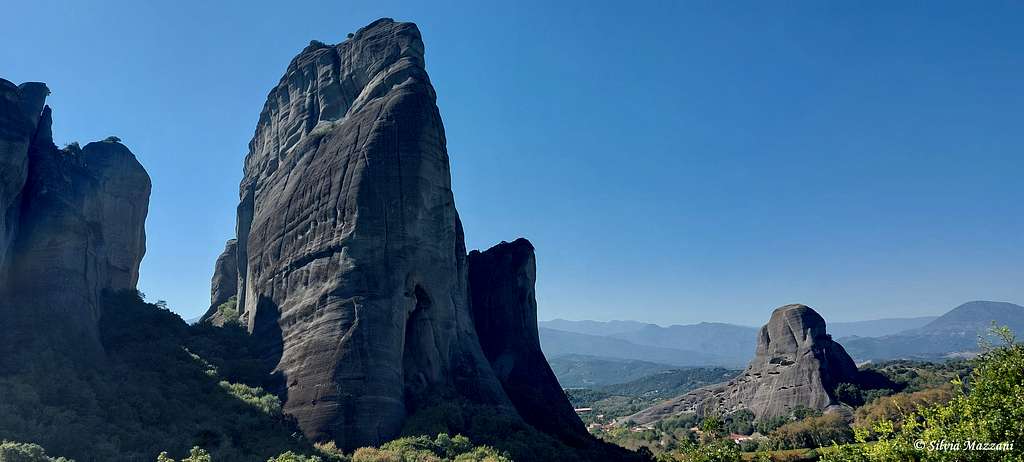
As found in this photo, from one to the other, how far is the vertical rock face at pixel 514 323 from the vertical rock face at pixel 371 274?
1027 centimetres

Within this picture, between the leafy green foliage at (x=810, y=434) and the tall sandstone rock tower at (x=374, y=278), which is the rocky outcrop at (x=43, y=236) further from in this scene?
the leafy green foliage at (x=810, y=434)

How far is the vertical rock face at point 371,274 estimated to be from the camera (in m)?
45.1

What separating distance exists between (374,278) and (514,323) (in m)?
25.1

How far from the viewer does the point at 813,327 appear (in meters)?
102

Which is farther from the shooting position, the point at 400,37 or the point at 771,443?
the point at 771,443

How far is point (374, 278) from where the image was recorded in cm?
4850

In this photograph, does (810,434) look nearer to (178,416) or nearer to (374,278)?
(374,278)

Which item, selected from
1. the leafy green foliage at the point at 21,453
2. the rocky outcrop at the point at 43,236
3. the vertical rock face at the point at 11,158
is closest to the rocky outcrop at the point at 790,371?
the rocky outcrop at the point at 43,236

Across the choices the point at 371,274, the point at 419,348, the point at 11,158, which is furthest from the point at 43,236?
the point at 419,348

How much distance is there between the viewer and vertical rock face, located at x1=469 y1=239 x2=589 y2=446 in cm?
6475

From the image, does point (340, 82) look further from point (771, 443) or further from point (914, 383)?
point (914, 383)

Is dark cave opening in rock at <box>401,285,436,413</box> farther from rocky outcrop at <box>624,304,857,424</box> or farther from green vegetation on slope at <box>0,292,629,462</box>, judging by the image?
rocky outcrop at <box>624,304,857,424</box>

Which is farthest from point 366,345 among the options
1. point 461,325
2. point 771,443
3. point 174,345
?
point 771,443

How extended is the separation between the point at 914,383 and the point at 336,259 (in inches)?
3542
